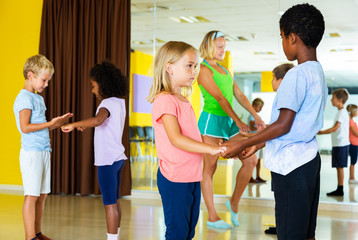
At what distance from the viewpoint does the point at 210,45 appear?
13.2 ft

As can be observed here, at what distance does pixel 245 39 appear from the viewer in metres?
5.97

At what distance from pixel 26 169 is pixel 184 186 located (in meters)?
1.56

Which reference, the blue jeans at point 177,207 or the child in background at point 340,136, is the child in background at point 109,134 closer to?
the blue jeans at point 177,207

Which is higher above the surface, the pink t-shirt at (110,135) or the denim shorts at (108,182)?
the pink t-shirt at (110,135)

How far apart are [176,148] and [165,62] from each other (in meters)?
0.42

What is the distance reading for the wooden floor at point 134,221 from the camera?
12.3 feet

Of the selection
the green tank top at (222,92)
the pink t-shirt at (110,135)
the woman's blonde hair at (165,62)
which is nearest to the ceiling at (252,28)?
the green tank top at (222,92)

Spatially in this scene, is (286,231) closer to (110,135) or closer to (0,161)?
(110,135)

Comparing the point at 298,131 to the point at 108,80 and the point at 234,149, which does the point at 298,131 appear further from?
the point at 108,80

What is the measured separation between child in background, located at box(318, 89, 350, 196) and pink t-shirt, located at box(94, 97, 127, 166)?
9.43ft

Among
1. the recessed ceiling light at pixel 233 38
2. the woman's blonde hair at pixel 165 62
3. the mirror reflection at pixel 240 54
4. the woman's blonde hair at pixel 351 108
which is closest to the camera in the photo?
the woman's blonde hair at pixel 165 62

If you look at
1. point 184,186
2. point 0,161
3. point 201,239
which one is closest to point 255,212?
point 201,239

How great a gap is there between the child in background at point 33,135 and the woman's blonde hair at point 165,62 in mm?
1144

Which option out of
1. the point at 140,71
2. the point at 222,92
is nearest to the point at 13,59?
the point at 140,71
